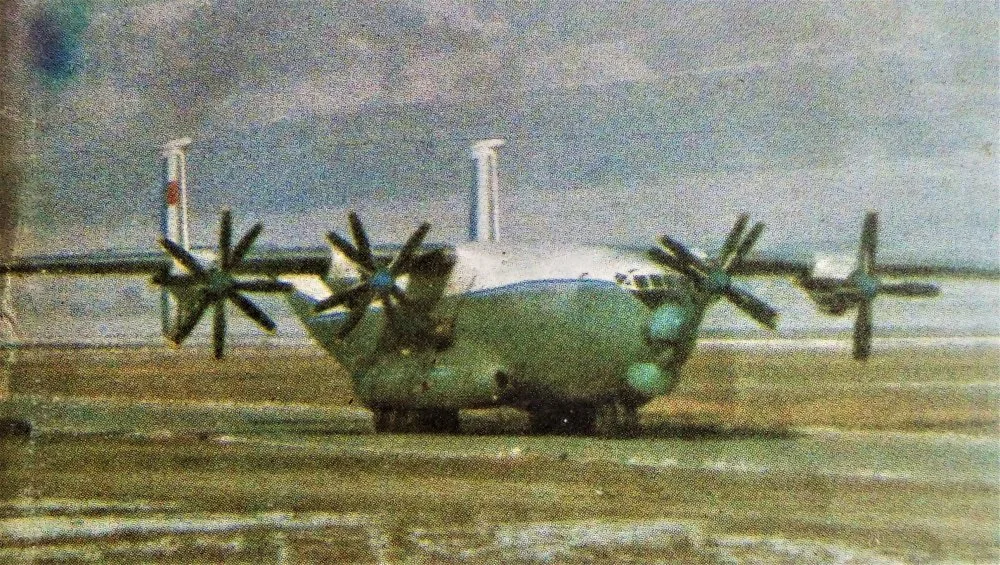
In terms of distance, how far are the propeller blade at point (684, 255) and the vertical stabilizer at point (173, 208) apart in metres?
13.6

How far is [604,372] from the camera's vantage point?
22203mm

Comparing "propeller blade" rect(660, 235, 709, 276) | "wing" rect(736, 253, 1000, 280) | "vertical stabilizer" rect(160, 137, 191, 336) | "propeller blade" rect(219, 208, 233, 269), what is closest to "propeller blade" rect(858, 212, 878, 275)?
"wing" rect(736, 253, 1000, 280)

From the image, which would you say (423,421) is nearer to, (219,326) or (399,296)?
(399,296)

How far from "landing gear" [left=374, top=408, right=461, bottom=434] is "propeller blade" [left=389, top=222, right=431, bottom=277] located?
2940 millimetres

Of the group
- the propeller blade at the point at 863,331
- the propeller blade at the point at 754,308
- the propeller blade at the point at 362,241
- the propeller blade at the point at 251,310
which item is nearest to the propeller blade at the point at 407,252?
the propeller blade at the point at 362,241

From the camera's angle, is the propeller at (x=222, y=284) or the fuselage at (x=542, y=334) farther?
the propeller at (x=222, y=284)

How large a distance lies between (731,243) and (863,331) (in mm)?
3207

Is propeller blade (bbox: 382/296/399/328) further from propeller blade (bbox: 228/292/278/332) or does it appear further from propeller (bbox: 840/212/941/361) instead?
propeller (bbox: 840/212/941/361)

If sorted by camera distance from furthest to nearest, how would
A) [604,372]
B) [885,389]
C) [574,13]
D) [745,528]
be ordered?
[885,389] → [604,372] → [574,13] → [745,528]

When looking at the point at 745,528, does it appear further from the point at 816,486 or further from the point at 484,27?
the point at 484,27

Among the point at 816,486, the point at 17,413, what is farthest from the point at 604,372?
the point at 17,413

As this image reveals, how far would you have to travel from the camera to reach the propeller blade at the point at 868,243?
930 inches

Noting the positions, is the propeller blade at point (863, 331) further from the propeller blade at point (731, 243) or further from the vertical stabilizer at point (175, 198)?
the vertical stabilizer at point (175, 198)

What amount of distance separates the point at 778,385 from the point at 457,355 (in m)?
16.0
